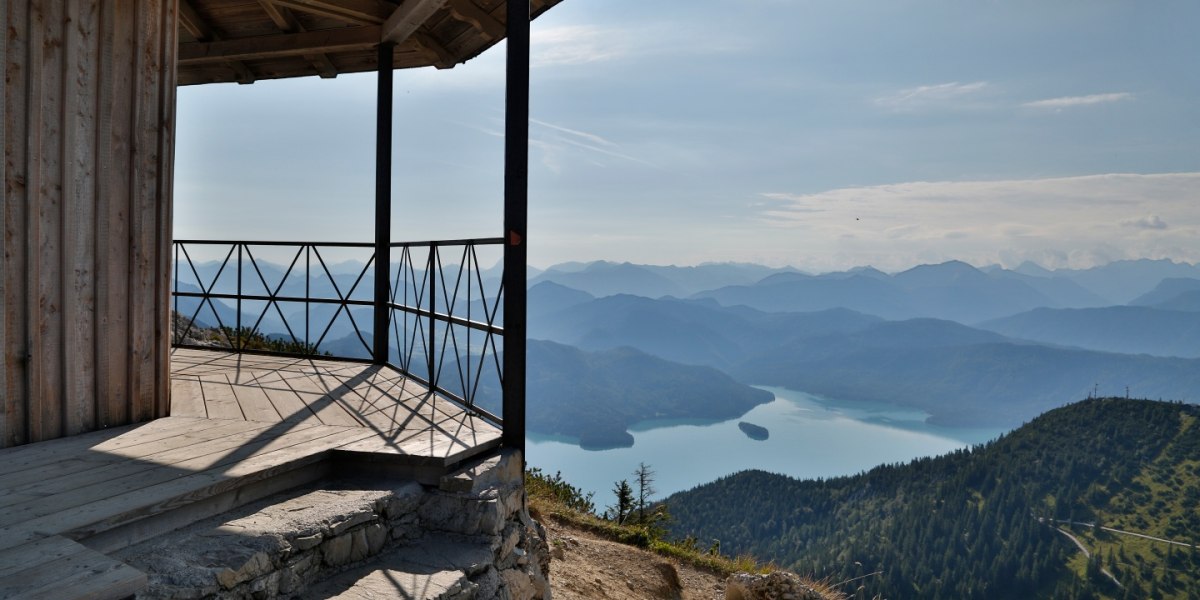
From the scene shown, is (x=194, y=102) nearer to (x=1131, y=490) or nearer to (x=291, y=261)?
(x=291, y=261)

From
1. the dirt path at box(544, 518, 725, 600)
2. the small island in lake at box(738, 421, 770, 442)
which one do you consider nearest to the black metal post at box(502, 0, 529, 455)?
the dirt path at box(544, 518, 725, 600)

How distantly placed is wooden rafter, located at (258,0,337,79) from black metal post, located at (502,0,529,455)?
2676 millimetres

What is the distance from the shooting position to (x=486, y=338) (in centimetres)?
385

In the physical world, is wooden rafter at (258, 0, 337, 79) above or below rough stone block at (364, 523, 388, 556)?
above

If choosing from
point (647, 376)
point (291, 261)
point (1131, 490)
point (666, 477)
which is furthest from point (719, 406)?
point (291, 261)

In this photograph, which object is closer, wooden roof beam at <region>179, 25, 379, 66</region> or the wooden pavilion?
the wooden pavilion

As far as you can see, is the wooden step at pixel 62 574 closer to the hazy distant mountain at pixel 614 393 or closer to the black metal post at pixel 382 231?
the black metal post at pixel 382 231

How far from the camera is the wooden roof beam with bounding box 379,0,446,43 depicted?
4.56m

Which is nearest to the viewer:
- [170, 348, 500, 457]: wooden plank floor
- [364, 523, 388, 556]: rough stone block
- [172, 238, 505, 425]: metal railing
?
[364, 523, 388, 556]: rough stone block

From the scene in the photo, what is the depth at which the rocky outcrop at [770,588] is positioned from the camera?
521 cm

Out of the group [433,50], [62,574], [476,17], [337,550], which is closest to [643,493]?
[433,50]

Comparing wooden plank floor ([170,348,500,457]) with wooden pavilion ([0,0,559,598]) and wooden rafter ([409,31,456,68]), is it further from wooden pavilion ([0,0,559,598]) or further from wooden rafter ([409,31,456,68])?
wooden rafter ([409,31,456,68])

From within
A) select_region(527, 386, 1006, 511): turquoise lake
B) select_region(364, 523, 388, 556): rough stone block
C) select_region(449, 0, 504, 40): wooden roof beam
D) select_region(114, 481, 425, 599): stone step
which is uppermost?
select_region(449, 0, 504, 40): wooden roof beam

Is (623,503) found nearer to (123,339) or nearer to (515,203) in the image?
(515,203)
